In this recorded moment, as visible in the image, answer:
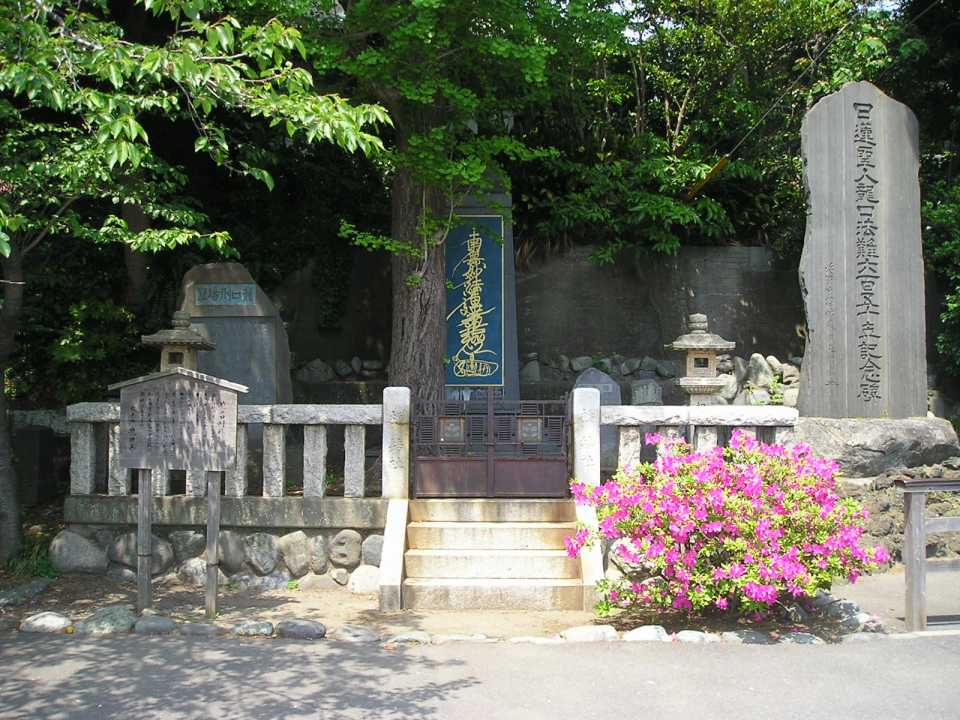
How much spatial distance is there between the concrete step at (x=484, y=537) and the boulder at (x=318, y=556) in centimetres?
97

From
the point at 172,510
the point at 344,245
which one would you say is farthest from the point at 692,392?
the point at 344,245

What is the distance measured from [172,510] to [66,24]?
14.7ft

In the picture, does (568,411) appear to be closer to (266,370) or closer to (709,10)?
(266,370)

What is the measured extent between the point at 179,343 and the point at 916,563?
6.88m

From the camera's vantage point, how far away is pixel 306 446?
27.9 feet

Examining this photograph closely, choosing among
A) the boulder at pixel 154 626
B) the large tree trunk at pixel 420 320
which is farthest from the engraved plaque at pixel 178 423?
the large tree trunk at pixel 420 320

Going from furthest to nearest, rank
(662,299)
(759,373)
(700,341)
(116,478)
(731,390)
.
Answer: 1. (662,299)
2. (759,373)
3. (731,390)
4. (700,341)
5. (116,478)

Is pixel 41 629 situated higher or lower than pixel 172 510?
lower

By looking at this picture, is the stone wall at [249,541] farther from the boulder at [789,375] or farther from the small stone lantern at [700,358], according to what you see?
the boulder at [789,375]

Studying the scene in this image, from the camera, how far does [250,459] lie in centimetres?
968

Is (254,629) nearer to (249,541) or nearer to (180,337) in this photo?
(249,541)

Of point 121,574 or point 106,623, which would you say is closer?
point 106,623

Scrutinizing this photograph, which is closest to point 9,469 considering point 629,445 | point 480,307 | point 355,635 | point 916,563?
point 355,635

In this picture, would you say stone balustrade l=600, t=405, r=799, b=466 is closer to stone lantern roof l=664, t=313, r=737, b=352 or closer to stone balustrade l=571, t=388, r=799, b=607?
stone balustrade l=571, t=388, r=799, b=607
